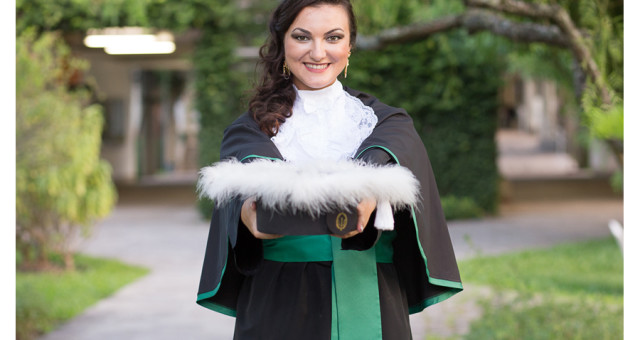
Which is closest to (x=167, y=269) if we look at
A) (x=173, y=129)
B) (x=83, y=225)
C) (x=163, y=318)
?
(x=83, y=225)

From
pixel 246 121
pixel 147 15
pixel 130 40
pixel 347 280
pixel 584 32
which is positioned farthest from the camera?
pixel 130 40

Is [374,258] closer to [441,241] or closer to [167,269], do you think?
[441,241]

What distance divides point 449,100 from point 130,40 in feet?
19.9

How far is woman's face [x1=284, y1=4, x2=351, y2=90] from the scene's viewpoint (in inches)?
74.7

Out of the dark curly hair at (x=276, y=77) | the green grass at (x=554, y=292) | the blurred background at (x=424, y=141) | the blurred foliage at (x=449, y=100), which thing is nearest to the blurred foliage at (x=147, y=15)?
the blurred background at (x=424, y=141)

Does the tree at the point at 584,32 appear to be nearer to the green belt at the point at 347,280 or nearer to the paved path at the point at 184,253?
the green belt at the point at 347,280

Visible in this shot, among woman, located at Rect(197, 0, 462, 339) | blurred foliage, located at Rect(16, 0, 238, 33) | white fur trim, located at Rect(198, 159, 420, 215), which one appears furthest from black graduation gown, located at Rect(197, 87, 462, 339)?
blurred foliage, located at Rect(16, 0, 238, 33)

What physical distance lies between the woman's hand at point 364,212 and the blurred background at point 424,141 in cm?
60

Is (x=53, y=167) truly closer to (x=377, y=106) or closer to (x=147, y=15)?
(x=147, y=15)

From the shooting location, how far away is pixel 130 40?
43.7 feet

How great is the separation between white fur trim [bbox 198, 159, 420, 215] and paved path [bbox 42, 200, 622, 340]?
3.13 metres

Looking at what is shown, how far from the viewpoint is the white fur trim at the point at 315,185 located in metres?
1.47

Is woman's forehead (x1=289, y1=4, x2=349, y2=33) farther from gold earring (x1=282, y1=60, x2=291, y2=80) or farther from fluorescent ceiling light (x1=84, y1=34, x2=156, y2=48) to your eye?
fluorescent ceiling light (x1=84, y1=34, x2=156, y2=48)

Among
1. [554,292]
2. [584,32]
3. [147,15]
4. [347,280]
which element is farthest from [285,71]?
[147,15]
